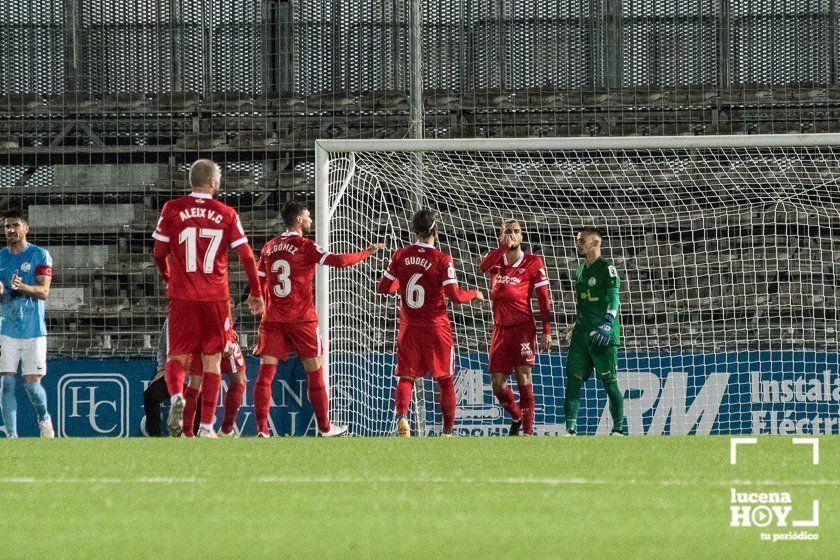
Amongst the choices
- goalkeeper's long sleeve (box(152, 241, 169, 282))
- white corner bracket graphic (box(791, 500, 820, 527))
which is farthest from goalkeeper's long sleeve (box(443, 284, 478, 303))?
white corner bracket graphic (box(791, 500, 820, 527))

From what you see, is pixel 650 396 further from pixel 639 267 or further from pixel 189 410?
pixel 189 410

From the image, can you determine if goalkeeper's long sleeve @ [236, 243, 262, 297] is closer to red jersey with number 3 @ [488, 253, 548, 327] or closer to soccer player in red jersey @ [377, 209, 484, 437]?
soccer player in red jersey @ [377, 209, 484, 437]

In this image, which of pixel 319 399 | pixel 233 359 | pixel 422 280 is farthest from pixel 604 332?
pixel 233 359

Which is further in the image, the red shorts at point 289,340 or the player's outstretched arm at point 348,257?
the red shorts at point 289,340

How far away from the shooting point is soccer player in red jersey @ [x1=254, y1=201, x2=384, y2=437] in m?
7.30

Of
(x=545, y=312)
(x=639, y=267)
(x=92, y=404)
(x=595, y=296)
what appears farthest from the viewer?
(x=639, y=267)

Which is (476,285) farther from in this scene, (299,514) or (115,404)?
(299,514)

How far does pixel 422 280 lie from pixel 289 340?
0.91 meters

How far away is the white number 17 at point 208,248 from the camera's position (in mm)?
6180

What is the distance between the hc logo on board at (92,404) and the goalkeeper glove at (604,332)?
3.67 metres

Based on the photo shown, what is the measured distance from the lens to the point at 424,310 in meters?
7.58

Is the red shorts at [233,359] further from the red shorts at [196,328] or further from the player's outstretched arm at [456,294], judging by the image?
the player's outstretched arm at [456,294]

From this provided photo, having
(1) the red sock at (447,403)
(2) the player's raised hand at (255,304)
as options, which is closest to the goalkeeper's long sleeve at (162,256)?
(2) the player's raised hand at (255,304)

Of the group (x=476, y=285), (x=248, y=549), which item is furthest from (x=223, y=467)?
(x=476, y=285)
